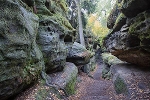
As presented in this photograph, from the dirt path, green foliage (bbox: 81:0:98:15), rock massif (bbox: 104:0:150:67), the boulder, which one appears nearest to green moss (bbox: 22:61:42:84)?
the boulder

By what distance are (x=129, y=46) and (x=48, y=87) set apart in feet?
18.5

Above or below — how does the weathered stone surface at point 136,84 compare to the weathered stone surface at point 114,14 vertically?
below

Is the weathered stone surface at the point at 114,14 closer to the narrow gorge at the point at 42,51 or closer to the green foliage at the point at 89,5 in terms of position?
the narrow gorge at the point at 42,51

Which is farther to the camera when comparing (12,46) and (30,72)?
(30,72)

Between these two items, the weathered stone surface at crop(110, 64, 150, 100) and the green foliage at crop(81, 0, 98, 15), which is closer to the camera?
the weathered stone surface at crop(110, 64, 150, 100)

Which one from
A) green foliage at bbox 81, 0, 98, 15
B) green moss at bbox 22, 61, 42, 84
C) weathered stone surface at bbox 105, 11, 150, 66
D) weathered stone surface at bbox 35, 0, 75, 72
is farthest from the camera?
green foliage at bbox 81, 0, 98, 15

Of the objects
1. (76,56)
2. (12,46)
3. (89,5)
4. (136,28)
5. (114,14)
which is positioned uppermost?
(89,5)

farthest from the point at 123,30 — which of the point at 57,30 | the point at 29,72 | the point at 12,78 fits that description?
the point at 12,78

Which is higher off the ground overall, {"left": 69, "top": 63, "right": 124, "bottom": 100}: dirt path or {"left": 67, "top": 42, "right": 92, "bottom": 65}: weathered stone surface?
{"left": 67, "top": 42, "right": 92, "bottom": 65}: weathered stone surface

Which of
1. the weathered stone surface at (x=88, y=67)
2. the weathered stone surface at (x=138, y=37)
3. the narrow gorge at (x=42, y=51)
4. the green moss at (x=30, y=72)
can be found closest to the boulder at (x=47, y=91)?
the narrow gorge at (x=42, y=51)

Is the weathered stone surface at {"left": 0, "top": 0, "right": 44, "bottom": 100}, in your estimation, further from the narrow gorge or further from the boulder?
the boulder

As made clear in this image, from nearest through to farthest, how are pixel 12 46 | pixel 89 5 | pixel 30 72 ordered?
pixel 12 46 < pixel 30 72 < pixel 89 5

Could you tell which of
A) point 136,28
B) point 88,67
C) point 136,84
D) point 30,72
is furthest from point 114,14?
point 88,67

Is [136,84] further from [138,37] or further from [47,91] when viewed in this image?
[47,91]
